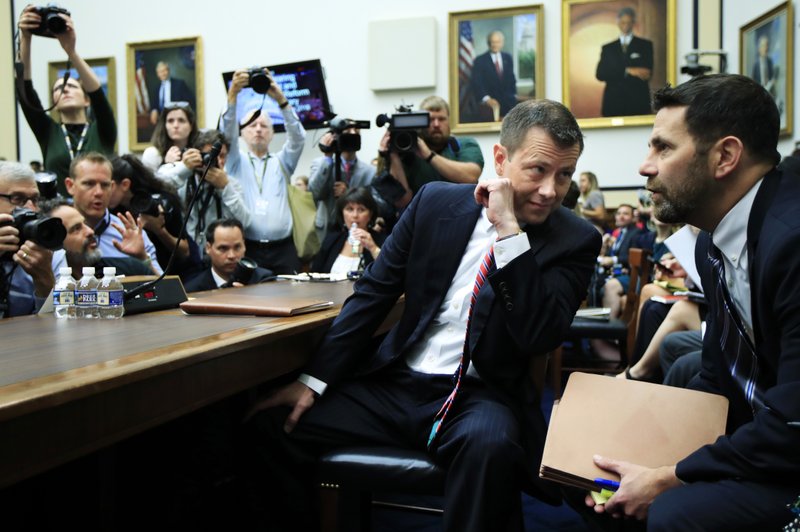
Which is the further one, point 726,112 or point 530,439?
point 530,439

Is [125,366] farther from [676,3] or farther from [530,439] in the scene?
[676,3]

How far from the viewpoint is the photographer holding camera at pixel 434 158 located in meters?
3.65

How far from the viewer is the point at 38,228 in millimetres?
1818

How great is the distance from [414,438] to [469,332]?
292 millimetres

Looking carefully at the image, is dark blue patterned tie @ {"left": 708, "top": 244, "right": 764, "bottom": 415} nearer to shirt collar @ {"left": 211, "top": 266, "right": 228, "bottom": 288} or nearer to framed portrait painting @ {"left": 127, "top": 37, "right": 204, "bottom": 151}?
shirt collar @ {"left": 211, "top": 266, "right": 228, "bottom": 288}

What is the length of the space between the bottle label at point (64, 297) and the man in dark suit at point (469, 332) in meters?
0.57

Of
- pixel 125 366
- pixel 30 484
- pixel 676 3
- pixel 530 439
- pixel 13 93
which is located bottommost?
pixel 30 484

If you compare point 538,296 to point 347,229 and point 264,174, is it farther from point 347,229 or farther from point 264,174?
point 264,174

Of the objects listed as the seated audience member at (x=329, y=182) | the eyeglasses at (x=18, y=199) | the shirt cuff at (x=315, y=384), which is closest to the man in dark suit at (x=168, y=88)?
the seated audience member at (x=329, y=182)

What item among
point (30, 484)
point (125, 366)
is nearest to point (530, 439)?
point (125, 366)

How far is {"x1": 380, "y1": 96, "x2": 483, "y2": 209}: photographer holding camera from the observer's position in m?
3.65

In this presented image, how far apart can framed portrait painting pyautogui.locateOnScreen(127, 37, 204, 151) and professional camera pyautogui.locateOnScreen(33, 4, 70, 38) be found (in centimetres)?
523

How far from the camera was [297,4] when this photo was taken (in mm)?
8266

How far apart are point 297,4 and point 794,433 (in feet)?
26.5
